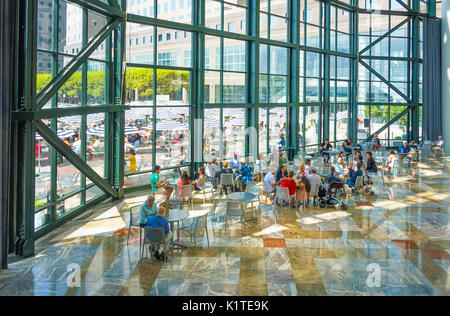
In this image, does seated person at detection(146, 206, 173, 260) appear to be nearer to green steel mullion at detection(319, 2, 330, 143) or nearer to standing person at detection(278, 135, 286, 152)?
standing person at detection(278, 135, 286, 152)

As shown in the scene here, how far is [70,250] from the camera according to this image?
28.6 ft

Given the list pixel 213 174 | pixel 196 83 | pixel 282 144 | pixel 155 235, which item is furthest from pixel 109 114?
pixel 282 144

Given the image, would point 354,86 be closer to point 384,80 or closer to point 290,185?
point 384,80

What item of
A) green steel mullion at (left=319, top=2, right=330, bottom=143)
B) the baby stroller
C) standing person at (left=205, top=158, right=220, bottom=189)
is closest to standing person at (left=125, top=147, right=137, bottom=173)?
standing person at (left=205, top=158, right=220, bottom=189)

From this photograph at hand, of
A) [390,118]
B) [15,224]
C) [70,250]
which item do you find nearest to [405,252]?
[70,250]

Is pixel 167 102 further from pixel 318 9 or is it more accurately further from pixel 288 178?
pixel 318 9

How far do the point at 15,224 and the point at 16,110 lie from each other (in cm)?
218

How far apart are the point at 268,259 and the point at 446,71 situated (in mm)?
23902

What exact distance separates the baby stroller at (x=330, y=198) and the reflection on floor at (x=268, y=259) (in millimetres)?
337

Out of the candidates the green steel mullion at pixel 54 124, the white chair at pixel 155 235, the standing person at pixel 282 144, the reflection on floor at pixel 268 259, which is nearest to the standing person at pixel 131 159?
the reflection on floor at pixel 268 259

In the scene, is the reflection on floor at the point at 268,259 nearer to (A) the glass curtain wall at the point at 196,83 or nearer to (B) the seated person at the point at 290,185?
(B) the seated person at the point at 290,185

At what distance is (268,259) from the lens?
8188mm

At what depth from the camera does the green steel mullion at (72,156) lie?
907 cm

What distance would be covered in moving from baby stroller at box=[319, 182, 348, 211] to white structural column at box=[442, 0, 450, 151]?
18070 mm
